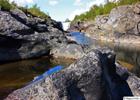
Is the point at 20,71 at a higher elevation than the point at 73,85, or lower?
lower

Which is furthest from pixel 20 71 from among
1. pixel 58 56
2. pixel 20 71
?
pixel 58 56

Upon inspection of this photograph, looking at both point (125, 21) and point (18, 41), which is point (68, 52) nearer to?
point (18, 41)

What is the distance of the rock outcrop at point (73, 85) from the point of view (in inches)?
398

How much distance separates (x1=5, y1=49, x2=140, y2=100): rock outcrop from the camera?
33.1ft

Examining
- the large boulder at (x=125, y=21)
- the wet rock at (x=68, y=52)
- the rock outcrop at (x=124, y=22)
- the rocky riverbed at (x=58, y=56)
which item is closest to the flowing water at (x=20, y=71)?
the wet rock at (x=68, y=52)

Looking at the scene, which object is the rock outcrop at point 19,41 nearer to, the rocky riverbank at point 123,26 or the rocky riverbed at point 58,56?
the rocky riverbed at point 58,56

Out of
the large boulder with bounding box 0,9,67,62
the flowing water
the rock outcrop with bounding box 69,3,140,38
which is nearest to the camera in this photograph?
the flowing water

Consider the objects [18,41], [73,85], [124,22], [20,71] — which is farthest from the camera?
[124,22]

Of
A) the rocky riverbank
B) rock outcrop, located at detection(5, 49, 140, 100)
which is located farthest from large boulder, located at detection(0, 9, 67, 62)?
the rocky riverbank

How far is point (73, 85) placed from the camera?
421 inches

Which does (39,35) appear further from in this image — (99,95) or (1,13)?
(99,95)

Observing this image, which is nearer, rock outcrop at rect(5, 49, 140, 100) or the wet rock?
rock outcrop at rect(5, 49, 140, 100)

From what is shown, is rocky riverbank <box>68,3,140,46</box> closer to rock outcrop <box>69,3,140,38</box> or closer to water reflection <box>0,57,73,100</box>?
rock outcrop <box>69,3,140,38</box>

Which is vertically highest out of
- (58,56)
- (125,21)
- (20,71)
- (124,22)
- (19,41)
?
(19,41)
